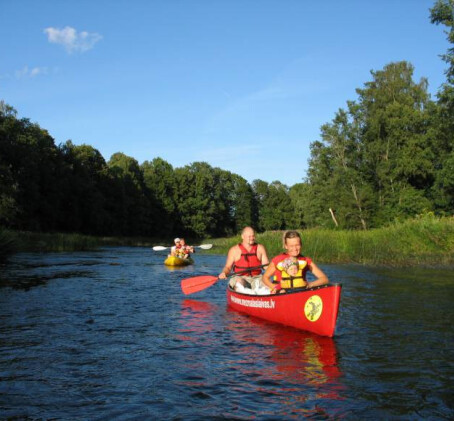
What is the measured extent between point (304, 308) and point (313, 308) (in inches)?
7.5

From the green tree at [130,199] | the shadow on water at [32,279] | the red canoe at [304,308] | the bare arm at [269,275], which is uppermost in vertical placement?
the green tree at [130,199]

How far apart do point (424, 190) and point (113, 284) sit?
34.3 metres

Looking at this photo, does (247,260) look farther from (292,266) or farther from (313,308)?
(313,308)

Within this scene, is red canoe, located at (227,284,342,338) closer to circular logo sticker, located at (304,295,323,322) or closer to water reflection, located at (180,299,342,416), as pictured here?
circular logo sticker, located at (304,295,323,322)

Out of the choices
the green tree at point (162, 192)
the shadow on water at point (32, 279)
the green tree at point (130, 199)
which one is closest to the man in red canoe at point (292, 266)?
the shadow on water at point (32, 279)

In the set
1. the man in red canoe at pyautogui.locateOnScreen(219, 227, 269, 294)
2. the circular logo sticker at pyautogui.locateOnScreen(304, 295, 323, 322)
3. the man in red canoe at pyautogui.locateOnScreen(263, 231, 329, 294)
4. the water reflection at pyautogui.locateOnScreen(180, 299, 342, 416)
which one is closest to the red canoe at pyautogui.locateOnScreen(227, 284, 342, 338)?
the circular logo sticker at pyautogui.locateOnScreen(304, 295, 323, 322)

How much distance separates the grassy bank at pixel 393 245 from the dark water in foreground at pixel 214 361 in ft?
23.0

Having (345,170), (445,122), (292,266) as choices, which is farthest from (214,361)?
(345,170)

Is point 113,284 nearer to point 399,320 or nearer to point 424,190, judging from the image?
point 399,320

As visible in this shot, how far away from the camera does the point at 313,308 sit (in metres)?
6.54

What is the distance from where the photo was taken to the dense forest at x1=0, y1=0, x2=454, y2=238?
37.3m

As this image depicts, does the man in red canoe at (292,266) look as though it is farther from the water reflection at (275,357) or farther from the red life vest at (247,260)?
the red life vest at (247,260)

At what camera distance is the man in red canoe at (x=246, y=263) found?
9.12 meters

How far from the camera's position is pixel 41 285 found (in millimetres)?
11914
